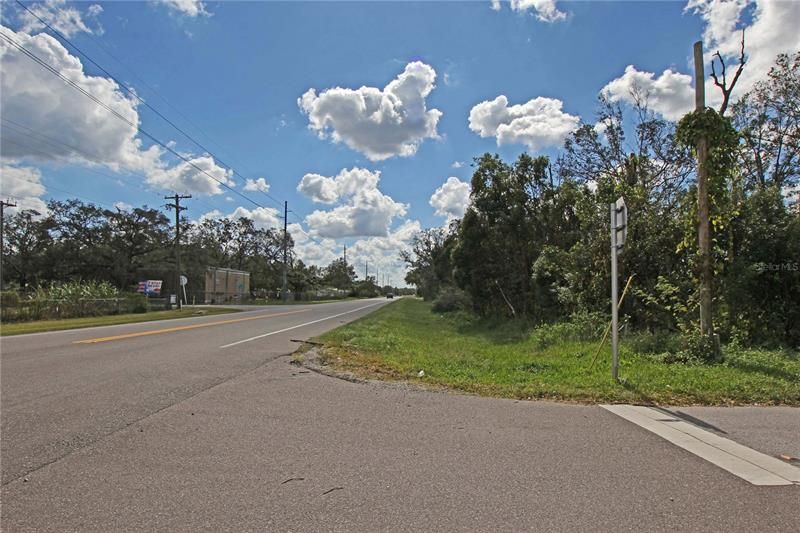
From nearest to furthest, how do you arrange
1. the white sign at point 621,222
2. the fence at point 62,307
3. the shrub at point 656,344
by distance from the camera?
1. the white sign at point 621,222
2. the shrub at point 656,344
3. the fence at point 62,307

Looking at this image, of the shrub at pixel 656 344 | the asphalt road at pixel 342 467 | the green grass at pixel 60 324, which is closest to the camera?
the asphalt road at pixel 342 467

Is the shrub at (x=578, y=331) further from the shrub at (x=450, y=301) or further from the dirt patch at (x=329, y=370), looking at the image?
the shrub at (x=450, y=301)

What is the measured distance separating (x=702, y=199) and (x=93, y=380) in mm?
12952

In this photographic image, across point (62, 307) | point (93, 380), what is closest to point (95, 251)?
point (62, 307)

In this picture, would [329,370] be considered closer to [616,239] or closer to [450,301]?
[616,239]

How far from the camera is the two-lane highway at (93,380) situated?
4898 millimetres

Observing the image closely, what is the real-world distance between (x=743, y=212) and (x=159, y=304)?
Result: 137 ft

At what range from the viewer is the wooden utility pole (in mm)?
10633

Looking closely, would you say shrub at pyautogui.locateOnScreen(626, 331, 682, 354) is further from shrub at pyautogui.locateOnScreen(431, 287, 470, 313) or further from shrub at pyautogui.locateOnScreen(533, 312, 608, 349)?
shrub at pyautogui.locateOnScreen(431, 287, 470, 313)

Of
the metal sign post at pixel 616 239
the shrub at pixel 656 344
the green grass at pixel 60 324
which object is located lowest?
the green grass at pixel 60 324

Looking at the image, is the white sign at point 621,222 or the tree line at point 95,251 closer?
the white sign at point 621,222

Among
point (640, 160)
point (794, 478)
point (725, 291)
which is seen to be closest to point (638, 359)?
point (725, 291)

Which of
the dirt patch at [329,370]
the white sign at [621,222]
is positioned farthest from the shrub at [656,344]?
the dirt patch at [329,370]

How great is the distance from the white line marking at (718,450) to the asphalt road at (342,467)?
178 millimetres
